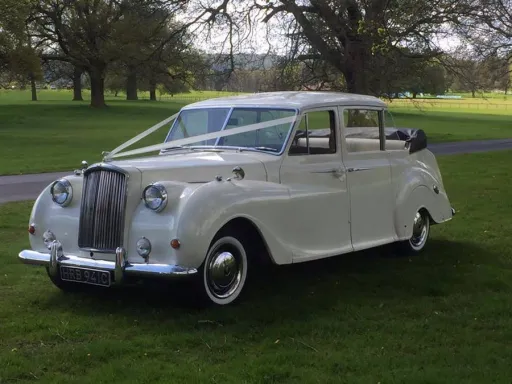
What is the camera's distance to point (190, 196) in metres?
5.76

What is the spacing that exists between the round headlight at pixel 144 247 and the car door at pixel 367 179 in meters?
2.45

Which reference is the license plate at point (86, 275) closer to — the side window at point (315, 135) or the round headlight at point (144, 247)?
the round headlight at point (144, 247)

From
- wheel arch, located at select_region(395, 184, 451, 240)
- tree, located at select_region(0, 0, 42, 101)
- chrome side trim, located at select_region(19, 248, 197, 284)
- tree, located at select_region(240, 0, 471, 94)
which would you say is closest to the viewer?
chrome side trim, located at select_region(19, 248, 197, 284)

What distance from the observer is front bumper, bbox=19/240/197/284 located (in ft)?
18.3

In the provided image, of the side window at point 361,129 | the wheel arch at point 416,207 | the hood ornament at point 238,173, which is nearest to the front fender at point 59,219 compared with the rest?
the hood ornament at point 238,173

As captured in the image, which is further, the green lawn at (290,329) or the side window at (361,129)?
the side window at (361,129)

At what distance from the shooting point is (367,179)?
301 inches

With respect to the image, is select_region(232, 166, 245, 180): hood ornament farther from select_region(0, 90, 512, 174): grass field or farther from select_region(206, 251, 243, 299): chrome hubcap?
select_region(0, 90, 512, 174): grass field

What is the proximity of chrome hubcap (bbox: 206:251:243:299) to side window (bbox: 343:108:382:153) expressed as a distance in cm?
211

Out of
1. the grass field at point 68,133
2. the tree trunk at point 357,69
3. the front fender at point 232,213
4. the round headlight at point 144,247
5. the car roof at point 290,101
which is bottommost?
Answer: the grass field at point 68,133

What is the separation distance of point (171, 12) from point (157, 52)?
2.86m

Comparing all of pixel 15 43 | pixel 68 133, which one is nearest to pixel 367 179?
pixel 68 133

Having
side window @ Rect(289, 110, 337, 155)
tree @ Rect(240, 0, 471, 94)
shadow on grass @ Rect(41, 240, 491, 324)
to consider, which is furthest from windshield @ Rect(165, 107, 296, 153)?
tree @ Rect(240, 0, 471, 94)

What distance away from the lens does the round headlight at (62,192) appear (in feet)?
20.6
